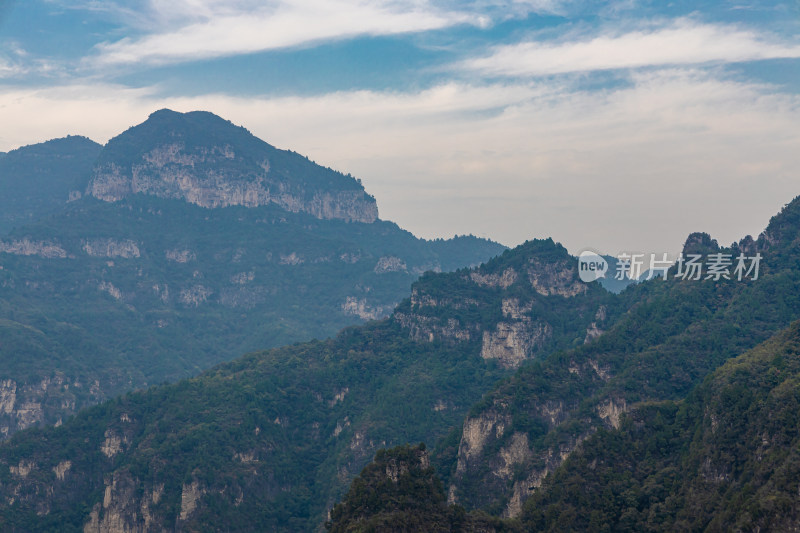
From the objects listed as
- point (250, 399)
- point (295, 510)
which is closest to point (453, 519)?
point (295, 510)

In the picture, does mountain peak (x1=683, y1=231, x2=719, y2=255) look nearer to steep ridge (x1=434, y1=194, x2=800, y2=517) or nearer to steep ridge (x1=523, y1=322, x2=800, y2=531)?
steep ridge (x1=434, y1=194, x2=800, y2=517)

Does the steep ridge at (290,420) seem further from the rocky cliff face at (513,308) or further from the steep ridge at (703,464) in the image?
the steep ridge at (703,464)

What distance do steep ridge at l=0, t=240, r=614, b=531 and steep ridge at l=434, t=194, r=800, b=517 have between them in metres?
22.7

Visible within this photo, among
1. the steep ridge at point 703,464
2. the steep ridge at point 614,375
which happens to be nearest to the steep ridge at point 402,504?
the steep ridge at point 703,464

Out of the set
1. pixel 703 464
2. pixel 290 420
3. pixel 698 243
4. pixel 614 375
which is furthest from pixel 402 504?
pixel 698 243

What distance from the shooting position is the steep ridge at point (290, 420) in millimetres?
141125

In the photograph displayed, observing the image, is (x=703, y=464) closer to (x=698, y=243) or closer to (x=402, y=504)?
(x=402, y=504)

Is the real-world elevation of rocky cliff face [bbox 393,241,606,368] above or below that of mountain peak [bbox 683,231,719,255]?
below

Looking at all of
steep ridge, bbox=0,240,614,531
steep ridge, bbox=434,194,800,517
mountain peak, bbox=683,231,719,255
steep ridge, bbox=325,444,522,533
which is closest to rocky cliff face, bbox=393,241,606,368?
steep ridge, bbox=0,240,614,531

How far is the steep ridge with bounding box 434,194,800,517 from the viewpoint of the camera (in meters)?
122

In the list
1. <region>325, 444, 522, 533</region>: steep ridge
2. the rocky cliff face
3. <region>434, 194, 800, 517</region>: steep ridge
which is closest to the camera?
<region>325, 444, 522, 533</region>: steep ridge

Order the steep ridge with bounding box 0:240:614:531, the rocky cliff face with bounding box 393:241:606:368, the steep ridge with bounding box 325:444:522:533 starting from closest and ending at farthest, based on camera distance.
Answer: the steep ridge with bounding box 325:444:522:533
the steep ridge with bounding box 0:240:614:531
the rocky cliff face with bounding box 393:241:606:368

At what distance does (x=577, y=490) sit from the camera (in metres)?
96.6

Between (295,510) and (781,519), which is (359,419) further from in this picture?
(781,519)
